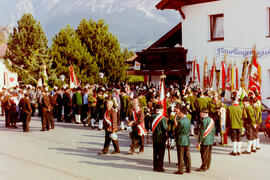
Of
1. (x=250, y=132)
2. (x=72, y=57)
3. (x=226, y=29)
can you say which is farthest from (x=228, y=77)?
(x=72, y=57)

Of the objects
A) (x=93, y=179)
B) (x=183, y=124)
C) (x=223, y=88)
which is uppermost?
(x=223, y=88)

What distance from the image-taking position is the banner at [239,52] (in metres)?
19.4

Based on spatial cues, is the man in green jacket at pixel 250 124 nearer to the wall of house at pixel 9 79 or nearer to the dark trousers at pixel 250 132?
the dark trousers at pixel 250 132

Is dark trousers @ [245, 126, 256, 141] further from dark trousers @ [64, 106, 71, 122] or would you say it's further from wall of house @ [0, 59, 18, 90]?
wall of house @ [0, 59, 18, 90]

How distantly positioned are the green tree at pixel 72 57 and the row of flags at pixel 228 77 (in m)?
17.2

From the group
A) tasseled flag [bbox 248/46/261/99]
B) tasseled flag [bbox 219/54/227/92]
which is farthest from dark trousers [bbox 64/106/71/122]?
tasseled flag [bbox 248/46/261/99]

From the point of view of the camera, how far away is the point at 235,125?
1147cm

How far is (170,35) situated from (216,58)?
4241 mm

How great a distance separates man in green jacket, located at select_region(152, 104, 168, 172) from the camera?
9477mm

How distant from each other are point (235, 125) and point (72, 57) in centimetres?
2762

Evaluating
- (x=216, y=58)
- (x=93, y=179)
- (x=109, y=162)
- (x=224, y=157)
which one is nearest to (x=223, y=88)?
(x=216, y=58)

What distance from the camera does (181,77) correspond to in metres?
23.3

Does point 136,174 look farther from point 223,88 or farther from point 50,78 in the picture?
point 50,78

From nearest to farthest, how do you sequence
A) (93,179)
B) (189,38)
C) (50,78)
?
(93,179) < (189,38) < (50,78)
